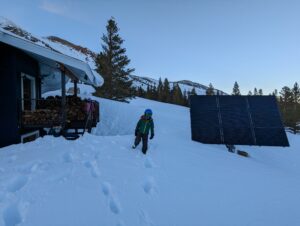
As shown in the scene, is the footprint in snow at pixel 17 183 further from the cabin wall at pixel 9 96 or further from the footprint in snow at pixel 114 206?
the cabin wall at pixel 9 96

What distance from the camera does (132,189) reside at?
5035 mm

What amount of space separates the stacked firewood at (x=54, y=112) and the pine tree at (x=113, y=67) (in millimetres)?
18794

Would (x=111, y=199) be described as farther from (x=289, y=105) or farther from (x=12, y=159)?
(x=289, y=105)

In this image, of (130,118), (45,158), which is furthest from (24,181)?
(130,118)

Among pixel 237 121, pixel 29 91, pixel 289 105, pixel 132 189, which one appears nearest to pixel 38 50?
pixel 29 91

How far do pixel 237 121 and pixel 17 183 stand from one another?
9789mm

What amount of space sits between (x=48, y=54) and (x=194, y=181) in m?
6.89

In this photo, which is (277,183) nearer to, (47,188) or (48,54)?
(47,188)

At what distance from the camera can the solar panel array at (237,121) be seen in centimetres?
1104

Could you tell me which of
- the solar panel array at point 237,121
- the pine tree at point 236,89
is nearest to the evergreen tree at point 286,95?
the pine tree at point 236,89

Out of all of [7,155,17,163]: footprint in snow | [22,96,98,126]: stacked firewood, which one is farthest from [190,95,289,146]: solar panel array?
[7,155,17,163]: footprint in snow

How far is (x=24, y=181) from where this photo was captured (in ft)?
16.4

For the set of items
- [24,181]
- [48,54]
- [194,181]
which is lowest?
[194,181]

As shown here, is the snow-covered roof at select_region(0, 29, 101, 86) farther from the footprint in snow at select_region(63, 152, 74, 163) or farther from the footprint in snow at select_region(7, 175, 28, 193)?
the footprint in snow at select_region(7, 175, 28, 193)
